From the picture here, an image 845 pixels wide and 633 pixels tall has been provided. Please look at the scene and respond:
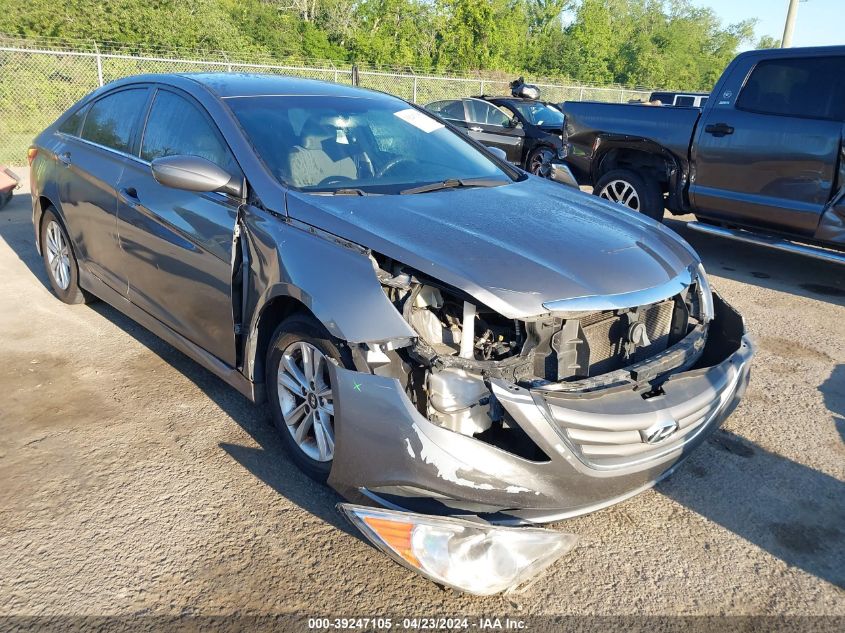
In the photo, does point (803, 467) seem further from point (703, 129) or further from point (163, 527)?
point (703, 129)

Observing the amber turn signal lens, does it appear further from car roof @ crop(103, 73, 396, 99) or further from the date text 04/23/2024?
car roof @ crop(103, 73, 396, 99)

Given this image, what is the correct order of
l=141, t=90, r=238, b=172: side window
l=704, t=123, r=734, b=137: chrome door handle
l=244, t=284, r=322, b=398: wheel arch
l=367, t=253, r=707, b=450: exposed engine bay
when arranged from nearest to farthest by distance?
l=367, t=253, r=707, b=450: exposed engine bay, l=244, t=284, r=322, b=398: wheel arch, l=141, t=90, r=238, b=172: side window, l=704, t=123, r=734, b=137: chrome door handle

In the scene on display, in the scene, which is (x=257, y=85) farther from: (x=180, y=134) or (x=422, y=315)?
(x=422, y=315)

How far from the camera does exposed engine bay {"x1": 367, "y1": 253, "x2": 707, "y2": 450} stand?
7.90 feet

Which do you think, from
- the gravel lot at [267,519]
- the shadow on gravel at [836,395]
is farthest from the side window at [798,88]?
the gravel lot at [267,519]

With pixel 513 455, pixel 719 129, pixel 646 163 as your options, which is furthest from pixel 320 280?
pixel 646 163

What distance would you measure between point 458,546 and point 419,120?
2.76 metres

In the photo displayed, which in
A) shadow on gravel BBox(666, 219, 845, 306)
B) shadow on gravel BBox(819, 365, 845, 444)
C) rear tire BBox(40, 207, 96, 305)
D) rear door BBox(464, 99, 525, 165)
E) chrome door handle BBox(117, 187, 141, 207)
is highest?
chrome door handle BBox(117, 187, 141, 207)

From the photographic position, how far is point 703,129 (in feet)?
21.3

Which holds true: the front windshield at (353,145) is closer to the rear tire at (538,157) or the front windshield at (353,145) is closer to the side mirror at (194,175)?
the side mirror at (194,175)

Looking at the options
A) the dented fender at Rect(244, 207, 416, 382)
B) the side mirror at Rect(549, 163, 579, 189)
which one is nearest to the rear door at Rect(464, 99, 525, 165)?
the side mirror at Rect(549, 163, 579, 189)

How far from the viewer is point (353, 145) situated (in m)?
3.59

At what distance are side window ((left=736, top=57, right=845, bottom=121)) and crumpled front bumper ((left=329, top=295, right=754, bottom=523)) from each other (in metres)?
4.50

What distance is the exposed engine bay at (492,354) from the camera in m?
2.41
